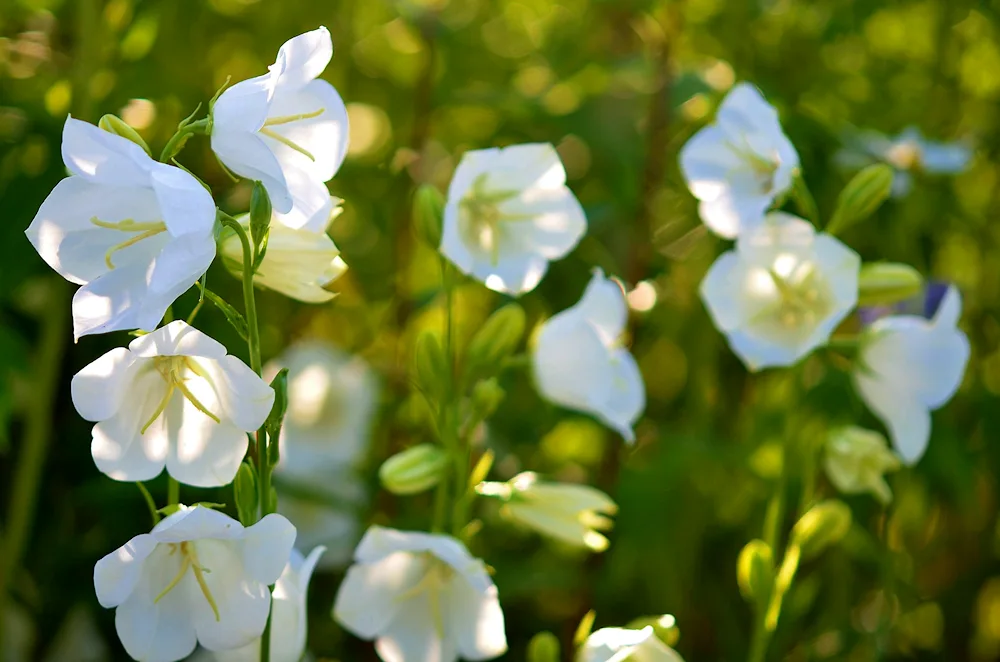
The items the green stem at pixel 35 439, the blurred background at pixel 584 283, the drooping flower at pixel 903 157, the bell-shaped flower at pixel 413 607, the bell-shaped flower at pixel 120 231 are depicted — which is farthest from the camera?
the drooping flower at pixel 903 157

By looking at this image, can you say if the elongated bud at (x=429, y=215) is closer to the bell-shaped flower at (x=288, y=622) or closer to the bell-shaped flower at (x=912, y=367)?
the bell-shaped flower at (x=288, y=622)

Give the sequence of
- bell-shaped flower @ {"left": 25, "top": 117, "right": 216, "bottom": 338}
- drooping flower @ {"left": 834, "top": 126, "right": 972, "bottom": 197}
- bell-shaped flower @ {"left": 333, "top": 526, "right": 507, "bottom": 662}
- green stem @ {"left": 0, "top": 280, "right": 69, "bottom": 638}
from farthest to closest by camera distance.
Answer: drooping flower @ {"left": 834, "top": 126, "right": 972, "bottom": 197} → green stem @ {"left": 0, "top": 280, "right": 69, "bottom": 638} → bell-shaped flower @ {"left": 333, "top": 526, "right": 507, "bottom": 662} → bell-shaped flower @ {"left": 25, "top": 117, "right": 216, "bottom": 338}

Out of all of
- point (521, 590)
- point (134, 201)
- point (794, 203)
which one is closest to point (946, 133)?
point (794, 203)

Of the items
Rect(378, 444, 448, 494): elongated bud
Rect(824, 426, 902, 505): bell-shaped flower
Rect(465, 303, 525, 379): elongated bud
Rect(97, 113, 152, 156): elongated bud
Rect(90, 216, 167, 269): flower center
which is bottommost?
Rect(824, 426, 902, 505): bell-shaped flower

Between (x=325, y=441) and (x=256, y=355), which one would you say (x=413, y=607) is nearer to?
(x=256, y=355)

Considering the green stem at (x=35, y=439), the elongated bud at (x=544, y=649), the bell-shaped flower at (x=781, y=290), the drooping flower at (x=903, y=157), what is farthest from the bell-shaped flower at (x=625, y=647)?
the drooping flower at (x=903, y=157)

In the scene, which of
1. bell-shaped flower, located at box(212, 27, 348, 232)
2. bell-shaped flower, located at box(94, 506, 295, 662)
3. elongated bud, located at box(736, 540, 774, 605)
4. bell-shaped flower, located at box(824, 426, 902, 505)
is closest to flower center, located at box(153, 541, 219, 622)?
bell-shaped flower, located at box(94, 506, 295, 662)

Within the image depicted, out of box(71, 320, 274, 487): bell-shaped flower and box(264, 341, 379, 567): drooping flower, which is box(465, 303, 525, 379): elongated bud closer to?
box(71, 320, 274, 487): bell-shaped flower
